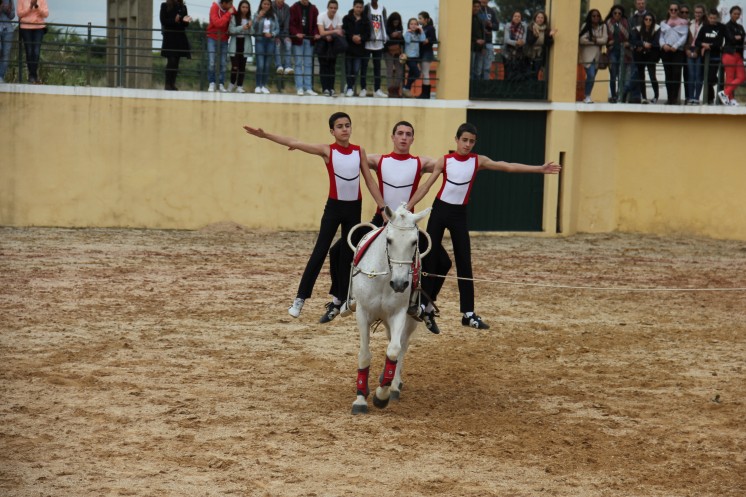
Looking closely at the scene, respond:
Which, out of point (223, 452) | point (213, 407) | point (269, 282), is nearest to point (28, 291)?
point (269, 282)

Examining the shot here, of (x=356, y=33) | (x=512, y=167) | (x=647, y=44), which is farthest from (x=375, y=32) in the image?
(x=512, y=167)

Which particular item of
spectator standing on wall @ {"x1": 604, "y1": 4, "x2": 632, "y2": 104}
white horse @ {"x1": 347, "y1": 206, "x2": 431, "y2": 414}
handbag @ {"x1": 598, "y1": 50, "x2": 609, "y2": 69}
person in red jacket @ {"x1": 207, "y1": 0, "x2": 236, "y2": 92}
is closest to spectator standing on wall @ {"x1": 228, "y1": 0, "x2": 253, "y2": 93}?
person in red jacket @ {"x1": 207, "y1": 0, "x2": 236, "y2": 92}

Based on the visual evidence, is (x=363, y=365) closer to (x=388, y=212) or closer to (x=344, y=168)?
(x=388, y=212)

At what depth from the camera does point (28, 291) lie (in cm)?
1789

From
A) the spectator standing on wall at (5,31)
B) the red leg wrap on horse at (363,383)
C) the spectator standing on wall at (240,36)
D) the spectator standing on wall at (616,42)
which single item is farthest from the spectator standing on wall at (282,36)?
the red leg wrap on horse at (363,383)

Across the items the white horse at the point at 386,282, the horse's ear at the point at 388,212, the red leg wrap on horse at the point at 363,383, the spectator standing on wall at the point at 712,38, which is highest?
the spectator standing on wall at the point at 712,38

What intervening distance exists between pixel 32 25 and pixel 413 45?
8.17 m

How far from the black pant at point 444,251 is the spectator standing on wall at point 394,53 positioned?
13686 millimetres

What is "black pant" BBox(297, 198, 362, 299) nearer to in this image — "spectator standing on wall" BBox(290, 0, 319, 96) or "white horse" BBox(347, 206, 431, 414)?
"white horse" BBox(347, 206, 431, 414)

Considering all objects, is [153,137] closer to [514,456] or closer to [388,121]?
[388,121]

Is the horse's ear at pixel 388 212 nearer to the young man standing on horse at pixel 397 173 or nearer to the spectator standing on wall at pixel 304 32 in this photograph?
the young man standing on horse at pixel 397 173

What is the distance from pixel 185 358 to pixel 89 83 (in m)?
13.7

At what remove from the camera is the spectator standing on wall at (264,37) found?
985 inches

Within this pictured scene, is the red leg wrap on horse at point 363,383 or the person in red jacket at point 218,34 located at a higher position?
the person in red jacket at point 218,34
